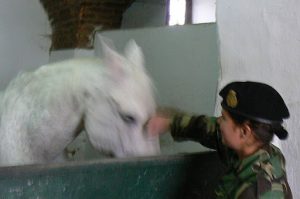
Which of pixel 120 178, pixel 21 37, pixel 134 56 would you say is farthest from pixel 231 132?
pixel 21 37

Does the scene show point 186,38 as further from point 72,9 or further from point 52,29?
point 52,29

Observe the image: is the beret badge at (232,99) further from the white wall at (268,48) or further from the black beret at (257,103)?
the white wall at (268,48)

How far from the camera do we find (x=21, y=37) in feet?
12.4

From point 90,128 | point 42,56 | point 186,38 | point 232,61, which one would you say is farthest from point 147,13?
point 90,128

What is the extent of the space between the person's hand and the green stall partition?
0.12 meters

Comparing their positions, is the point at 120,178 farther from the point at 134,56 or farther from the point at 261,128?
the point at 134,56

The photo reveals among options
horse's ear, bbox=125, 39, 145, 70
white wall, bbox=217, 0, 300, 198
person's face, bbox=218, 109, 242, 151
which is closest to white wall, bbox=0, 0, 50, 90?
horse's ear, bbox=125, 39, 145, 70

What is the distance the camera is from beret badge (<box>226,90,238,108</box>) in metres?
0.85

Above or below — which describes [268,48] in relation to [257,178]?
above

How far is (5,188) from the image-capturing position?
0.76 meters

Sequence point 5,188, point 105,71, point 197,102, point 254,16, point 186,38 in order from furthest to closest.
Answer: point 186,38
point 197,102
point 254,16
point 105,71
point 5,188

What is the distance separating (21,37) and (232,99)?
3257 millimetres

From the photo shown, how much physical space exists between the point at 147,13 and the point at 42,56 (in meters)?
1.04

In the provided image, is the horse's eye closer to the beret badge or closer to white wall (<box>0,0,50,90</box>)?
the beret badge
